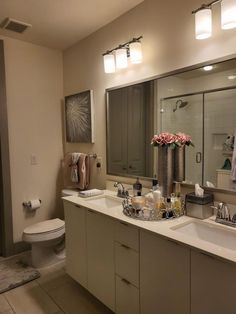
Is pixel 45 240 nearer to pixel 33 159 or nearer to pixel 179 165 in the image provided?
pixel 33 159

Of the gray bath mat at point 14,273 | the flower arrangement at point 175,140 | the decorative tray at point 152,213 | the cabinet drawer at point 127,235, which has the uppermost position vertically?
the flower arrangement at point 175,140

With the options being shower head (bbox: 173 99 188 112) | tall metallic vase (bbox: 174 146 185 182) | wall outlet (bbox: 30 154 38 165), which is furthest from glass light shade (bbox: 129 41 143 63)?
wall outlet (bbox: 30 154 38 165)

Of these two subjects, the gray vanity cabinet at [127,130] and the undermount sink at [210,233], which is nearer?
the undermount sink at [210,233]

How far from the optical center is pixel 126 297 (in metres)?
1.61

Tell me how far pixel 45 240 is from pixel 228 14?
7.99ft

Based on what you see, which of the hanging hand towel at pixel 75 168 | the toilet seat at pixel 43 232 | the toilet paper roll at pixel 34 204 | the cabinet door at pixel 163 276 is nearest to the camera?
the cabinet door at pixel 163 276

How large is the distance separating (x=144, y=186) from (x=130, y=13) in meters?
1.55

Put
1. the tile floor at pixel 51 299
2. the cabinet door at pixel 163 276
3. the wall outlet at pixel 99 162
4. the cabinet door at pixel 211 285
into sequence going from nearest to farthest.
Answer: the cabinet door at pixel 211 285 < the cabinet door at pixel 163 276 < the tile floor at pixel 51 299 < the wall outlet at pixel 99 162

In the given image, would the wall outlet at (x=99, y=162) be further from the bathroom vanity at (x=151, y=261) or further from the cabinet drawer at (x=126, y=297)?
the cabinet drawer at (x=126, y=297)

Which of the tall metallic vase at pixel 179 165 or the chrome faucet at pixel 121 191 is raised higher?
the tall metallic vase at pixel 179 165

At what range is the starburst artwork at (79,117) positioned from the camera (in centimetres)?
271

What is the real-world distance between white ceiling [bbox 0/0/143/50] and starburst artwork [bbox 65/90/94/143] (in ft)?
2.13

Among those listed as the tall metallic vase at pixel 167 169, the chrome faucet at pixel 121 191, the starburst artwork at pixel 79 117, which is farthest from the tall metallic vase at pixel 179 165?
the starburst artwork at pixel 79 117


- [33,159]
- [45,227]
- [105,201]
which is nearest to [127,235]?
[105,201]
